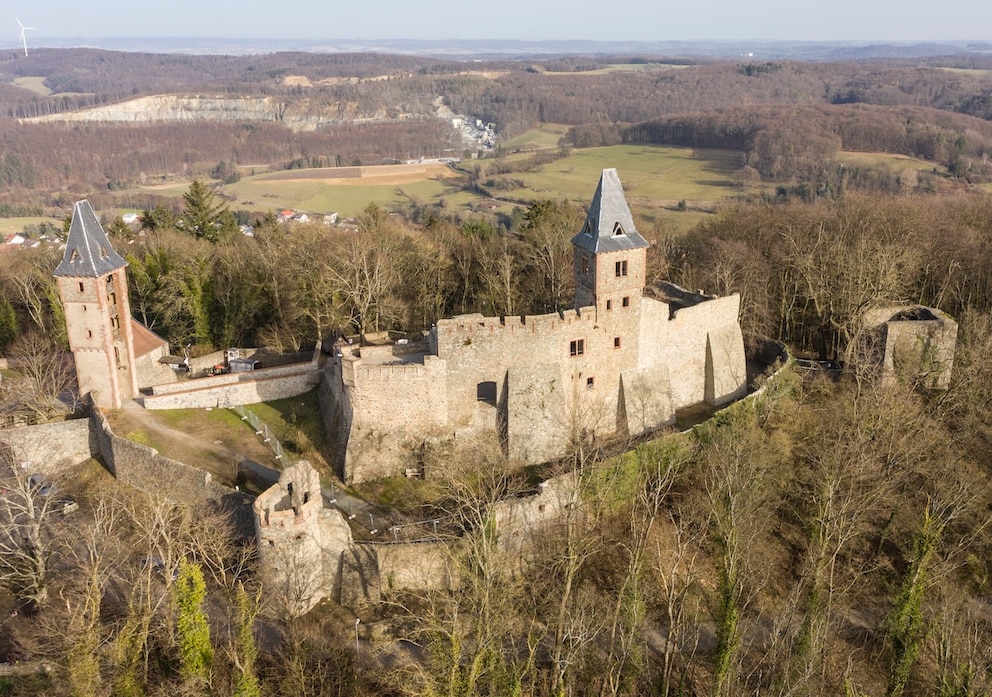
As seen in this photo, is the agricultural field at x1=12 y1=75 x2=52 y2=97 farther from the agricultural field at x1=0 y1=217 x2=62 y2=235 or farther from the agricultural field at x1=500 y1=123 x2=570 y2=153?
the agricultural field at x1=500 y1=123 x2=570 y2=153

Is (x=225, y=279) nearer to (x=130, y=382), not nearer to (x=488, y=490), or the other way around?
(x=130, y=382)

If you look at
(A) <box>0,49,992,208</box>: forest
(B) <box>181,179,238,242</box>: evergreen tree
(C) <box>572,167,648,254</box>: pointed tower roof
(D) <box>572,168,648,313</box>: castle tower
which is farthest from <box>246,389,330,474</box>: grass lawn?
(A) <box>0,49,992,208</box>: forest

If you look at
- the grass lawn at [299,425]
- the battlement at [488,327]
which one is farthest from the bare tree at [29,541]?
the battlement at [488,327]

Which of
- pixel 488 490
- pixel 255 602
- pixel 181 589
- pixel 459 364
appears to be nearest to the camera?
pixel 181 589

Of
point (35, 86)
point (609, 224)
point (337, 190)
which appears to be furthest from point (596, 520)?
point (35, 86)

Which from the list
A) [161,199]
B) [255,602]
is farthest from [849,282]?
[161,199]

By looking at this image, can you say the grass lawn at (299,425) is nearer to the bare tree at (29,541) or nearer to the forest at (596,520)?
the forest at (596,520)

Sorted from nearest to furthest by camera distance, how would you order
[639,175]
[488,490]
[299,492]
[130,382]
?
[299,492] → [488,490] → [130,382] → [639,175]

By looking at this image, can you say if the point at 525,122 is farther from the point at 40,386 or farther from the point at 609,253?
the point at 40,386
